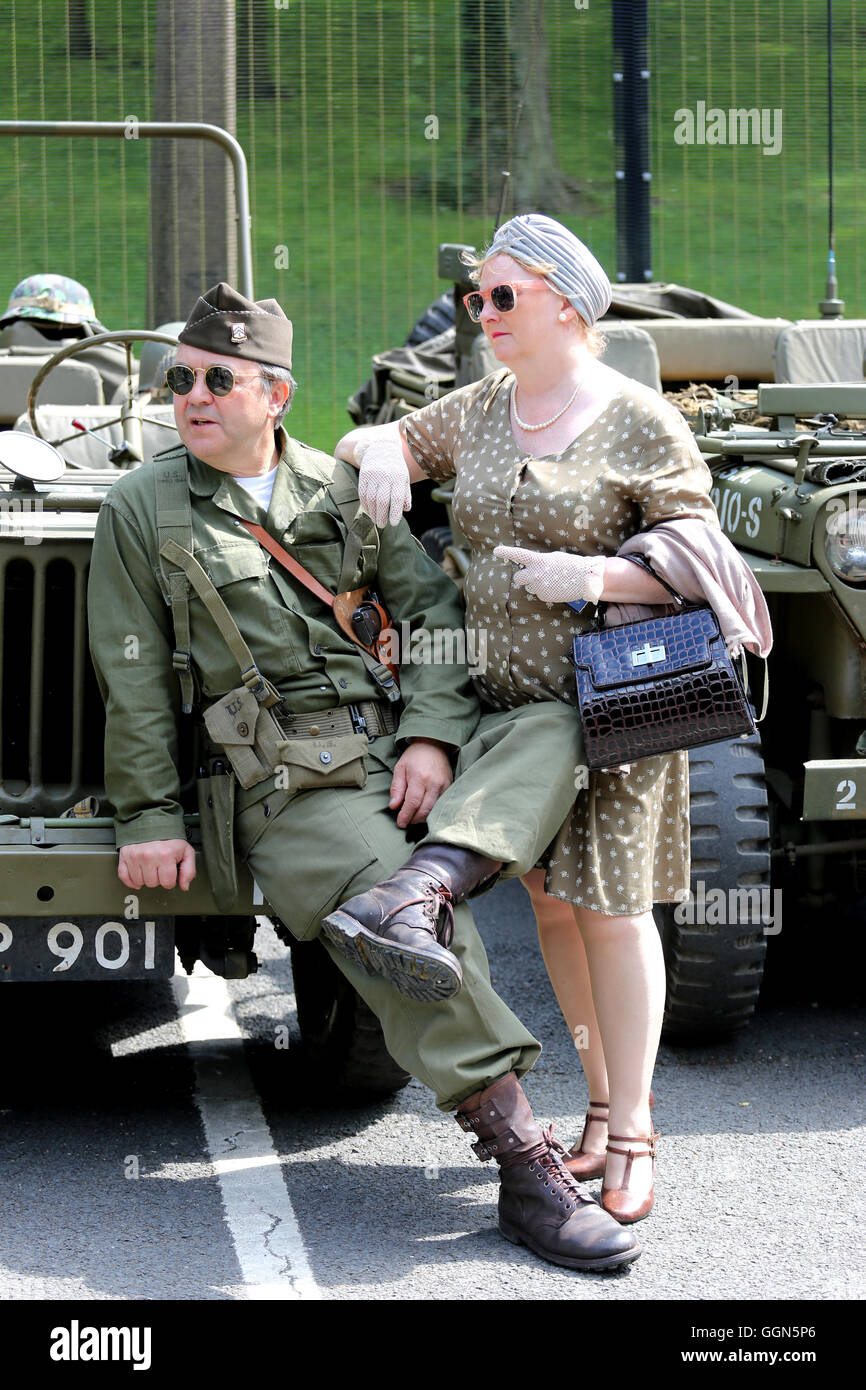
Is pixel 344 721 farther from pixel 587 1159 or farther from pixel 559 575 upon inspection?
pixel 587 1159

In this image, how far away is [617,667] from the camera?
3.41 metres

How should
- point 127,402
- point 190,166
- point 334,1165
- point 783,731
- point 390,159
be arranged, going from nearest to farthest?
point 334,1165
point 783,731
point 127,402
point 190,166
point 390,159

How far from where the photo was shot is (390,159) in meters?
14.1

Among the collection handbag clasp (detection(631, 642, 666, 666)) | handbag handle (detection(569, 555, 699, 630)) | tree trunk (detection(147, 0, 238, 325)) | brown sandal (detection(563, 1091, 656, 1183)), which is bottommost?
brown sandal (detection(563, 1091, 656, 1183))

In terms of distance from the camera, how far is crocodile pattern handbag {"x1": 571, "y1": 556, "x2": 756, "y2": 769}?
3.38m

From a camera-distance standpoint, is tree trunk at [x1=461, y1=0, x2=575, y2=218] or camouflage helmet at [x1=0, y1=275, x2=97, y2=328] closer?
camouflage helmet at [x1=0, y1=275, x2=97, y2=328]

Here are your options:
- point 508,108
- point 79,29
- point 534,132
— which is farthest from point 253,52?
point 534,132

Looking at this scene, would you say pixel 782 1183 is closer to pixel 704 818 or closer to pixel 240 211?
pixel 704 818

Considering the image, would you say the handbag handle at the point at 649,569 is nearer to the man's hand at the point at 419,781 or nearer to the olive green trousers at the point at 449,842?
the olive green trousers at the point at 449,842

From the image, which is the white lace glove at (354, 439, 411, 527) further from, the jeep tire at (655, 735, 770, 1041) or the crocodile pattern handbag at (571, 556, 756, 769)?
the jeep tire at (655, 735, 770, 1041)

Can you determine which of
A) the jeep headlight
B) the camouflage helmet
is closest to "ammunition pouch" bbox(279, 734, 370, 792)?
the jeep headlight

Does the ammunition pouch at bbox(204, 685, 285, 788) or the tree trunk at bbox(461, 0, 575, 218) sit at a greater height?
the tree trunk at bbox(461, 0, 575, 218)

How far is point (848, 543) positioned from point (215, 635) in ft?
5.40
